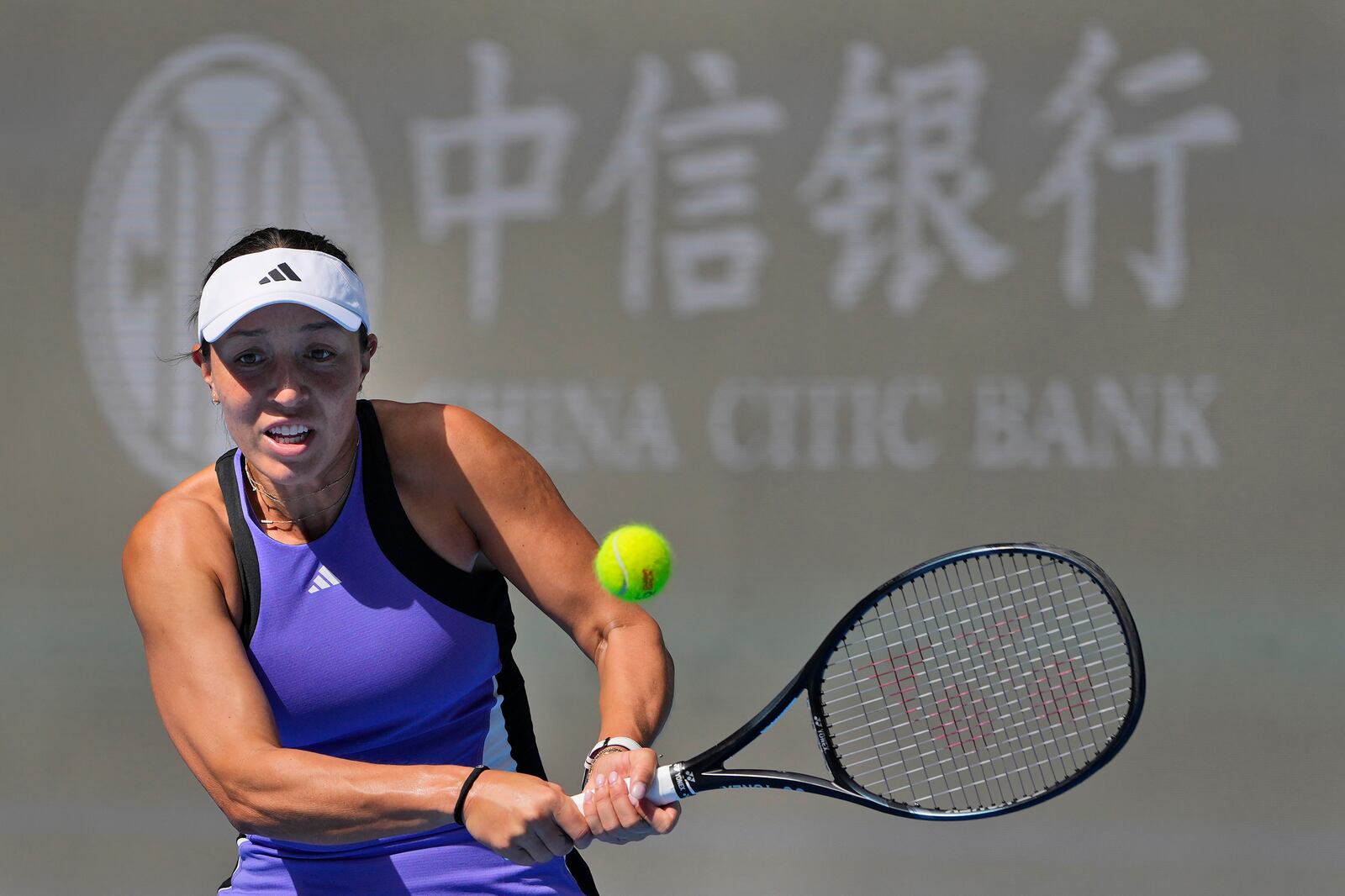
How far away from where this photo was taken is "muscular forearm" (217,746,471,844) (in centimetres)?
164

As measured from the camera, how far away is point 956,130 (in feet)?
11.6

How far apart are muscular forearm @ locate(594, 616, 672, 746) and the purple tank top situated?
166 mm

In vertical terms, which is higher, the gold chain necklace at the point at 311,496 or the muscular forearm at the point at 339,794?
the gold chain necklace at the point at 311,496

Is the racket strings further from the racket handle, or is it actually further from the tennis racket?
the racket handle

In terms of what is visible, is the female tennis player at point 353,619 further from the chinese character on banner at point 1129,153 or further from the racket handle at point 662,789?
the chinese character on banner at point 1129,153

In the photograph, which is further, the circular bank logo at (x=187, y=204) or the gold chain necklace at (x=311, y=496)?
the circular bank logo at (x=187, y=204)

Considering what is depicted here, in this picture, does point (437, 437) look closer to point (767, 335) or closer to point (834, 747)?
point (834, 747)

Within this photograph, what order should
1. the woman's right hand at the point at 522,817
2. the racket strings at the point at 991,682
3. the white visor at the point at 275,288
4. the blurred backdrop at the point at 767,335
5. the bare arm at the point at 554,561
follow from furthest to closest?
the blurred backdrop at the point at 767,335
the racket strings at the point at 991,682
the bare arm at the point at 554,561
the white visor at the point at 275,288
the woman's right hand at the point at 522,817

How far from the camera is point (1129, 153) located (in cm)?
348

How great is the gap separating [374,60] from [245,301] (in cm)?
212

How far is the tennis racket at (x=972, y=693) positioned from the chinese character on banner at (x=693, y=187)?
0.89 m

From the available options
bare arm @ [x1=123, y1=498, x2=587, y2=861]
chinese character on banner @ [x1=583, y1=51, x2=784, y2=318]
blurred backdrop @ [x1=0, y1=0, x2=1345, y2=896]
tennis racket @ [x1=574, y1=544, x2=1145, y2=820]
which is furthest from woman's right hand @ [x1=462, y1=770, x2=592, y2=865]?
chinese character on banner @ [x1=583, y1=51, x2=784, y2=318]

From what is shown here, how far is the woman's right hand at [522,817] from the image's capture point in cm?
159

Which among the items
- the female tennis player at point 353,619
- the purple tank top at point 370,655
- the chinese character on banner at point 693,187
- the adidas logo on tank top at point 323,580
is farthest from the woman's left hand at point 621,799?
the chinese character on banner at point 693,187
